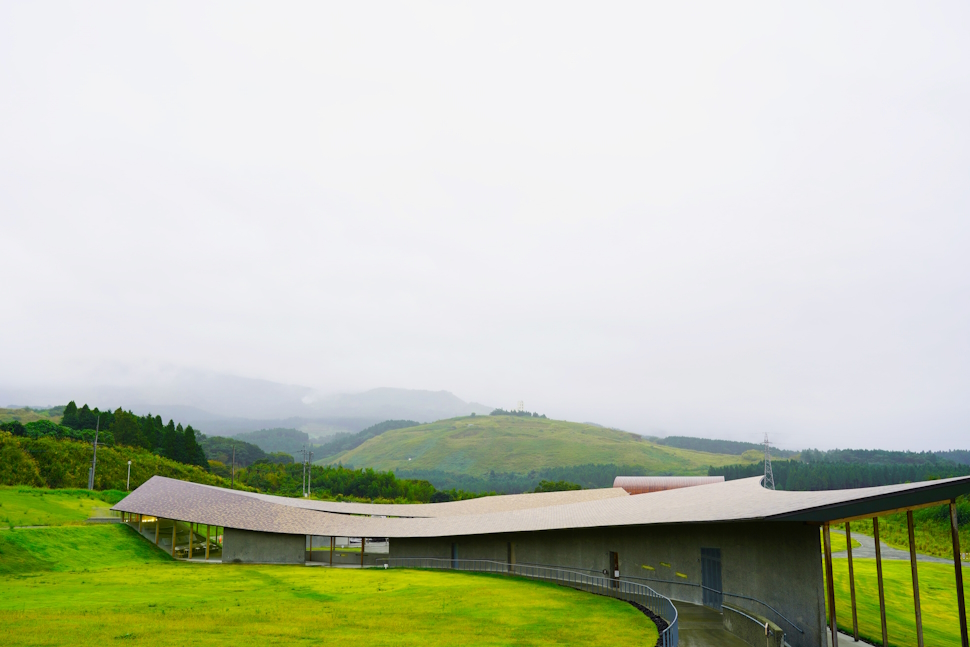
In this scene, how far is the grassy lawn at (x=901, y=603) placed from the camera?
28359 millimetres

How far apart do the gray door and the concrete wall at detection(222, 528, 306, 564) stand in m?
26.4

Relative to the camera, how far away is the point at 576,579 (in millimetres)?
32500

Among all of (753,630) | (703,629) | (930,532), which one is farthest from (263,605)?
(930,532)

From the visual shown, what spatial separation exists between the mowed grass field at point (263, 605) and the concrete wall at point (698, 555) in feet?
11.0

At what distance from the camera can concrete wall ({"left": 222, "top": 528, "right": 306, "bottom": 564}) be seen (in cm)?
3953

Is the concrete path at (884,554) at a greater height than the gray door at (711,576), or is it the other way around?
the gray door at (711,576)

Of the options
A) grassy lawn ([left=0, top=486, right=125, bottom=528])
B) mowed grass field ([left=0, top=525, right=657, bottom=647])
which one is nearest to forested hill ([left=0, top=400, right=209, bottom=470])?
grassy lawn ([left=0, top=486, right=125, bottom=528])

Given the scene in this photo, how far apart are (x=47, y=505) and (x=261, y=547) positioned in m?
22.0

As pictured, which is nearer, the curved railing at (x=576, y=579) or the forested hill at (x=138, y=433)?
the curved railing at (x=576, y=579)

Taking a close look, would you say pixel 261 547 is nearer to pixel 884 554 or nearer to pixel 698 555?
pixel 698 555

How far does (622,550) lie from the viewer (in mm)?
30391

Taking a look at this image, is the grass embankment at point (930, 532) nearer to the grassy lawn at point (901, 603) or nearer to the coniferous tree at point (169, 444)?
the grassy lawn at point (901, 603)

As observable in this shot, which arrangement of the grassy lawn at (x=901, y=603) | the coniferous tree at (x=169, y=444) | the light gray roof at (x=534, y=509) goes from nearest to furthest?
the light gray roof at (x=534, y=509) < the grassy lawn at (x=901, y=603) < the coniferous tree at (x=169, y=444)

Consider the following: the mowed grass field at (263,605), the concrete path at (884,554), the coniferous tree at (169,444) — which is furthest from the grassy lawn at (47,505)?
the concrete path at (884,554)
